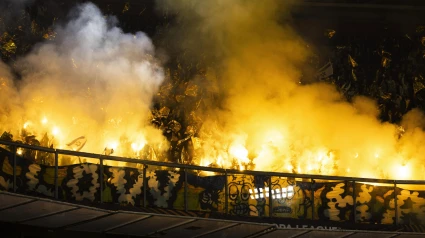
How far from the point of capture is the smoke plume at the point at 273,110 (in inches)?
780

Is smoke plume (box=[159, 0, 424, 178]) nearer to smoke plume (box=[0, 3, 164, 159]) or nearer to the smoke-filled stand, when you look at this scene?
the smoke-filled stand

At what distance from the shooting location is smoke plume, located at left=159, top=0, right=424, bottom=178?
19.8 metres

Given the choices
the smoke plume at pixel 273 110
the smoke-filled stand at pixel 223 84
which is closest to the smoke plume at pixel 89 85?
the smoke-filled stand at pixel 223 84

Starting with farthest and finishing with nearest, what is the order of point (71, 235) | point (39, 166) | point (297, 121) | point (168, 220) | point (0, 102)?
point (297, 121) < point (0, 102) < point (71, 235) < point (168, 220) < point (39, 166)

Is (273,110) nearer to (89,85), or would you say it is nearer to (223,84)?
(223,84)

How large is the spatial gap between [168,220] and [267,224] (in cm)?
191

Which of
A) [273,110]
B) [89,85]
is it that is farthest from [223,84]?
[89,85]

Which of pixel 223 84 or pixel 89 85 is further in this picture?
pixel 223 84

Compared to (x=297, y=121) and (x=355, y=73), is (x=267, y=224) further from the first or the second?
(x=355, y=73)

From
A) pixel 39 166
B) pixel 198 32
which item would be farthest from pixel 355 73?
pixel 39 166

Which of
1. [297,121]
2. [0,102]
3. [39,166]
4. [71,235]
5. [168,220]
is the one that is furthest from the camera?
[297,121]

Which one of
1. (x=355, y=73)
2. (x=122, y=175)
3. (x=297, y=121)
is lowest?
(x=122, y=175)

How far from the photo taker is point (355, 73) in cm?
2119

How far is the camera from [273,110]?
2036cm
